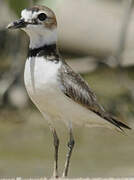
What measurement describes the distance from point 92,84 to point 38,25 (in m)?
9.13

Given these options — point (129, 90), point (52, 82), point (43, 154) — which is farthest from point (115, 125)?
point (129, 90)

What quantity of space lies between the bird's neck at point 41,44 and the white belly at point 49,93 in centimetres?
7

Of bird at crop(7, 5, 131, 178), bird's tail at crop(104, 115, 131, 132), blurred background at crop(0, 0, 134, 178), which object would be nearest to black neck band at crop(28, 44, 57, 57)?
bird at crop(7, 5, 131, 178)

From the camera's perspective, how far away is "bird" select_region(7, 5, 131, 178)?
6.85 meters

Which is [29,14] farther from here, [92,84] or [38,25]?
[92,84]

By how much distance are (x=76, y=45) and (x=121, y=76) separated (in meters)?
1.96

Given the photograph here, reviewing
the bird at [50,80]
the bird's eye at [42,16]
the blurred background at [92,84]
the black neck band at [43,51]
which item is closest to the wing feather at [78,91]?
the bird at [50,80]

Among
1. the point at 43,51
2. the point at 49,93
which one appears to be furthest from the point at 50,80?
the point at 43,51

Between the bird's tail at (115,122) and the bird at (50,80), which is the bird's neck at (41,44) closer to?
the bird at (50,80)

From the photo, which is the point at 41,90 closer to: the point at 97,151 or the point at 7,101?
the point at 97,151

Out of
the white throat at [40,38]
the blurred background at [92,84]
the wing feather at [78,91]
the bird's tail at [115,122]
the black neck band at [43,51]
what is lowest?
the blurred background at [92,84]

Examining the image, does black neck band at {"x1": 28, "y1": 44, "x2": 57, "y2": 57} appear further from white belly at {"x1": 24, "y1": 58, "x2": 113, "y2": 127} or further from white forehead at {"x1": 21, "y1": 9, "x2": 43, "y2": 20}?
white forehead at {"x1": 21, "y1": 9, "x2": 43, "y2": 20}

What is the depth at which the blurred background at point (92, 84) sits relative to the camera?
11.5m

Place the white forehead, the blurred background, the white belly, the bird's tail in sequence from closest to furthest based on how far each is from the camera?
the white belly, the white forehead, the bird's tail, the blurred background
